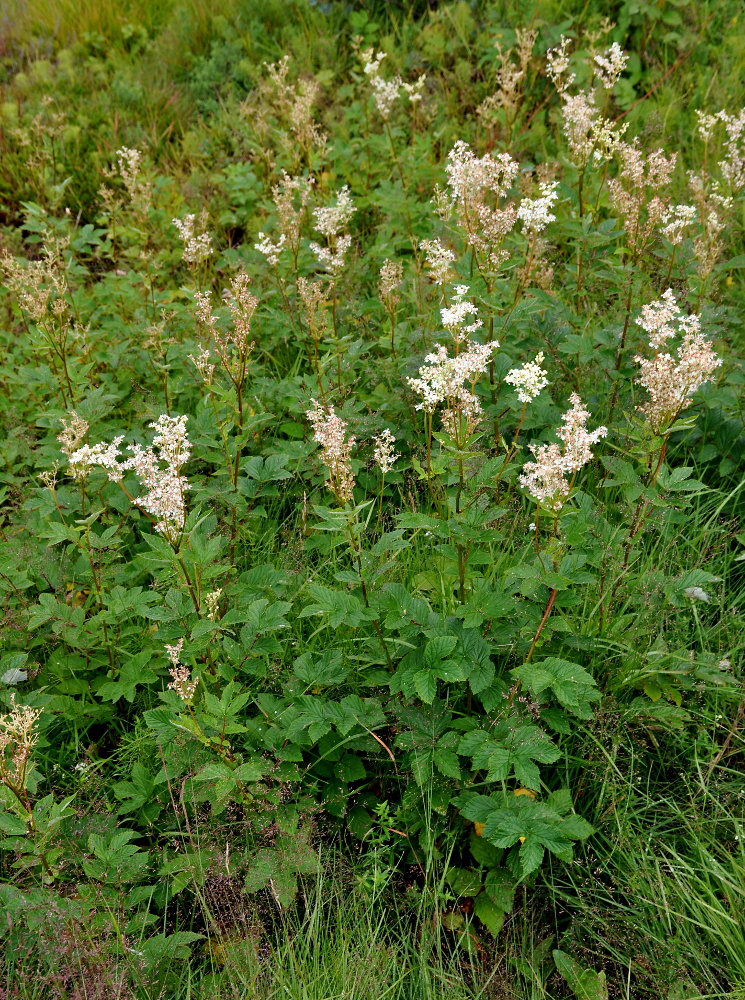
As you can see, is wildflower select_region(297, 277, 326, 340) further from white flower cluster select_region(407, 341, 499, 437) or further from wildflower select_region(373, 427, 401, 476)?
white flower cluster select_region(407, 341, 499, 437)

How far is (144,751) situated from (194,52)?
6188 mm

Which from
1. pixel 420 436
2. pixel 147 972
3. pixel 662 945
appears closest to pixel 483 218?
pixel 420 436

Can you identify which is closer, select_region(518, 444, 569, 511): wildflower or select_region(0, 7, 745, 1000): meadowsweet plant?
select_region(518, 444, 569, 511): wildflower

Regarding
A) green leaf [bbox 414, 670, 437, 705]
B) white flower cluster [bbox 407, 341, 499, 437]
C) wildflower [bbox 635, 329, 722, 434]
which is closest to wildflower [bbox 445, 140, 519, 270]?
white flower cluster [bbox 407, 341, 499, 437]

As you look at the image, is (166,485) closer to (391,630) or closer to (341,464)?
(341,464)

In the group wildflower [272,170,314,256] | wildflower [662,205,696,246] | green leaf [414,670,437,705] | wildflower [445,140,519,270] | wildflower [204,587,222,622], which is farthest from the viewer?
wildflower [272,170,314,256]

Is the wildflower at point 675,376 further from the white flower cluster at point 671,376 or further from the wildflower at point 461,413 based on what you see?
the wildflower at point 461,413

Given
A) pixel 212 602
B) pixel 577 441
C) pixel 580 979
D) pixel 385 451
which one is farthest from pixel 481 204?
pixel 580 979

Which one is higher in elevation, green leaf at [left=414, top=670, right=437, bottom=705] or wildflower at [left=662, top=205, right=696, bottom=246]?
wildflower at [left=662, top=205, right=696, bottom=246]

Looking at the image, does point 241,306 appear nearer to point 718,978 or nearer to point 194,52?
point 718,978

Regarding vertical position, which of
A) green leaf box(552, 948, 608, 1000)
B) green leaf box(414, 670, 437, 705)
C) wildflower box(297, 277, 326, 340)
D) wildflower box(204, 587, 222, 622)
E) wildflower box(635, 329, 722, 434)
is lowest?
green leaf box(552, 948, 608, 1000)

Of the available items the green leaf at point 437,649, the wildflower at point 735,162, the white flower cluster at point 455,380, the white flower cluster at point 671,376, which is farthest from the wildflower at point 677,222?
the green leaf at point 437,649

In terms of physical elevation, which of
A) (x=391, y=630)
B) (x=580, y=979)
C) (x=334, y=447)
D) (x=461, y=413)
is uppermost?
(x=461, y=413)

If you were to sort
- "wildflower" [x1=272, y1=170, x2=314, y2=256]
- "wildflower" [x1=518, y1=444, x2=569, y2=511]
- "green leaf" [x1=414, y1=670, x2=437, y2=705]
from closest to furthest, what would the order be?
"wildflower" [x1=518, y1=444, x2=569, y2=511]
"green leaf" [x1=414, y1=670, x2=437, y2=705]
"wildflower" [x1=272, y1=170, x2=314, y2=256]
